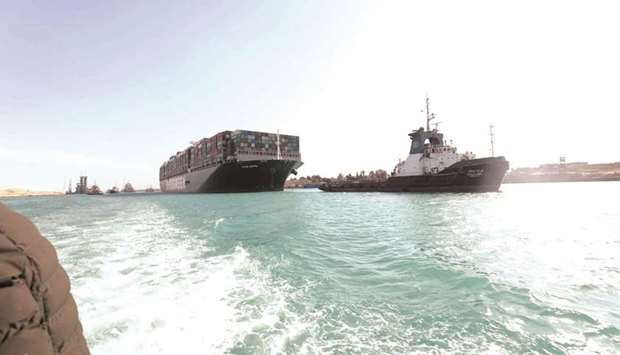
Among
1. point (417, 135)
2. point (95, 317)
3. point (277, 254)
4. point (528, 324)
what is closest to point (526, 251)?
point (528, 324)

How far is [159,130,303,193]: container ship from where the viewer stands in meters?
50.9

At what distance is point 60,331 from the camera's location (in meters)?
1.30

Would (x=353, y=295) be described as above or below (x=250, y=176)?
below

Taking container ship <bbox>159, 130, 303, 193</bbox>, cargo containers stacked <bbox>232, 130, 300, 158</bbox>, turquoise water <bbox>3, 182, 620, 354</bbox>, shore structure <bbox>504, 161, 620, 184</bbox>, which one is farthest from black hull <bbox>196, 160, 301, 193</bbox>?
shore structure <bbox>504, 161, 620, 184</bbox>

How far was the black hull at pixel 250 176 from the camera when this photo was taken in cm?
5006

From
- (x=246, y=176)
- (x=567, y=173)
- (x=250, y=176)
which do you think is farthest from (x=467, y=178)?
(x=567, y=173)

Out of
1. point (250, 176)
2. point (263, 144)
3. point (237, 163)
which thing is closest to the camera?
point (237, 163)

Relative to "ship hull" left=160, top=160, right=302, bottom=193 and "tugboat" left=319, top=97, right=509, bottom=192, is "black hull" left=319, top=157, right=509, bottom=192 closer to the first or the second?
"tugboat" left=319, top=97, right=509, bottom=192

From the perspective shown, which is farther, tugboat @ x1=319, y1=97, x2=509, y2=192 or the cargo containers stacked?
the cargo containers stacked

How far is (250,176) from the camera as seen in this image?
51062mm

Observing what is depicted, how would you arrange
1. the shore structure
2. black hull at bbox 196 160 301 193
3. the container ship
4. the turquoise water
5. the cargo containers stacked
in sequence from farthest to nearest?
the shore structure
the cargo containers stacked
the container ship
black hull at bbox 196 160 301 193
the turquoise water

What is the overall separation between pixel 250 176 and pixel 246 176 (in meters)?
0.78

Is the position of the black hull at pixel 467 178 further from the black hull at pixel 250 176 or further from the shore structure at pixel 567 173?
the shore structure at pixel 567 173

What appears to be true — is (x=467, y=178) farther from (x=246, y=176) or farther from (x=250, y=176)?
(x=246, y=176)
